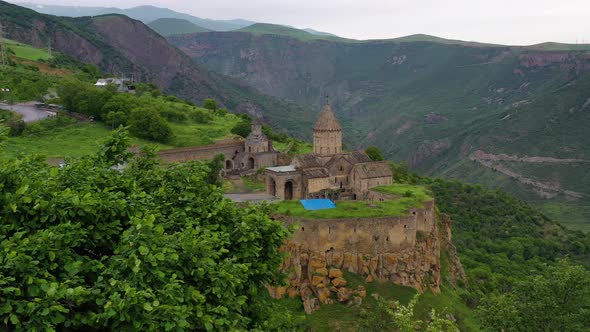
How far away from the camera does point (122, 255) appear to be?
423 inches

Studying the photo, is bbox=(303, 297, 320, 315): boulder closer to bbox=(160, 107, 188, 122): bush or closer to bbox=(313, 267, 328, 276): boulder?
bbox=(313, 267, 328, 276): boulder

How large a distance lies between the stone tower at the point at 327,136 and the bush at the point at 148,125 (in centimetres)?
2323

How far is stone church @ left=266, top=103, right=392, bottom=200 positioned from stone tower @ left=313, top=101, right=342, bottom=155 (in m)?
1.11

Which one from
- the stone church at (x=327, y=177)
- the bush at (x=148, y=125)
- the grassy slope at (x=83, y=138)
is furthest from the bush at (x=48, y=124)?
the stone church at (x=327, y=177)

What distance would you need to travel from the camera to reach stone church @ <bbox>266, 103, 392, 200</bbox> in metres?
42.7

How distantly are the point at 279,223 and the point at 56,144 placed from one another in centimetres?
4697

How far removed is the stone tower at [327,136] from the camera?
4609 cm

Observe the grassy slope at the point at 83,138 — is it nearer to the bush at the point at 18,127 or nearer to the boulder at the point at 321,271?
the bush at the point at 18,127

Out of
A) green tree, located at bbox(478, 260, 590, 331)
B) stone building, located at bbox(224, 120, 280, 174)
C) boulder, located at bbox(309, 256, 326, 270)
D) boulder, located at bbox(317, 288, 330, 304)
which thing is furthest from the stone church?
green tree, located at bbox(478, 260, 590, 331)

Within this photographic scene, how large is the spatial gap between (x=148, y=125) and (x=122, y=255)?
53.1m

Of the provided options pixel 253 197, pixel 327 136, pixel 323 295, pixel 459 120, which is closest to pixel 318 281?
pixel 323 295

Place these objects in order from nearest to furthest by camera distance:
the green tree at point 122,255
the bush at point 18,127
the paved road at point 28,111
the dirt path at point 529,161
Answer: the green tree at point 122,255 → the bush at point 18,127 → the paved road at point 28,111 → the dirt path at point 529,161

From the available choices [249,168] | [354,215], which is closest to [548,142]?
[249,168]

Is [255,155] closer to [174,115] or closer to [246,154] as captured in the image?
[246,154]
